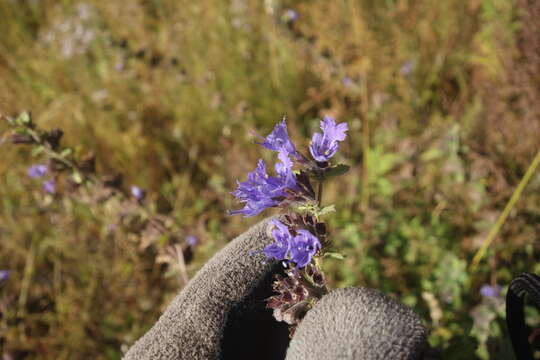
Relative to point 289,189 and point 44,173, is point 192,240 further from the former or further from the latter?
point 289,189

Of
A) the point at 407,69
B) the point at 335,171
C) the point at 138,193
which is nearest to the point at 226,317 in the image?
the point at 335,171

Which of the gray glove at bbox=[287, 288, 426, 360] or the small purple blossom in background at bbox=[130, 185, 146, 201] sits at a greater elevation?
the small purple blossom in background at bbox=[130, 185, 146, 201]

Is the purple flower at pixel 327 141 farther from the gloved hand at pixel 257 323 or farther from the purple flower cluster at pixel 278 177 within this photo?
the gloved hand at pixel 257 323

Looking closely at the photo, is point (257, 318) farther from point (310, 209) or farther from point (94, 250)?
point (94, 250)

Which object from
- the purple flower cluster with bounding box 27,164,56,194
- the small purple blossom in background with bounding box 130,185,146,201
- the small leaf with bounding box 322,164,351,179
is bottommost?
the small leaf with bounding box 322,164,351,179

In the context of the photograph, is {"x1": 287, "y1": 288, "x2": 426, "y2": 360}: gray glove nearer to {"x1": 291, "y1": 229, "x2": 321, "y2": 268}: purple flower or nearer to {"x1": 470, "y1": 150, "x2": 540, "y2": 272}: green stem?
{"x1": 291, "y1": 229, "x2": 321, "y2": 268}: purple flower

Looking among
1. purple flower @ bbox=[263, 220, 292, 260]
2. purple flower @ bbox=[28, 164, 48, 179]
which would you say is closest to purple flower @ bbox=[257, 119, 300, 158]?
purple flower @ bbox=[263, 220, 292, 260]

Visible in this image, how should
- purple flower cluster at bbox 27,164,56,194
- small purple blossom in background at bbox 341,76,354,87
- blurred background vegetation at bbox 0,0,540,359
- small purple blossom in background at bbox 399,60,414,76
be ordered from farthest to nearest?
small purple blossom in background at bbox 399,60,414,76 → small purple blossom in background at bbox 341,76,354,87 → blurred background vegetation at bbox 0,0,540,359 → purple flower cluster at bbox 27,164,56,194

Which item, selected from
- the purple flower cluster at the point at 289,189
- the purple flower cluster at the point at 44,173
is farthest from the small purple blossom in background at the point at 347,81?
the purple flower cluster at the point at 289,189
